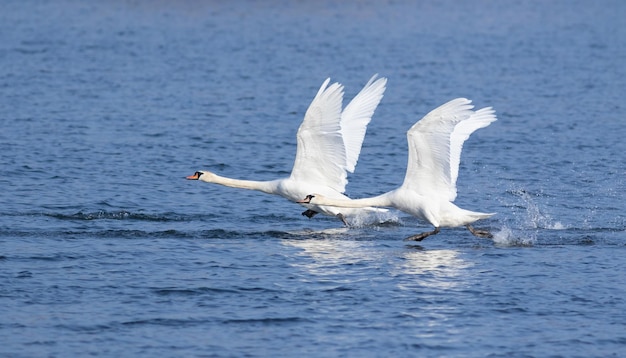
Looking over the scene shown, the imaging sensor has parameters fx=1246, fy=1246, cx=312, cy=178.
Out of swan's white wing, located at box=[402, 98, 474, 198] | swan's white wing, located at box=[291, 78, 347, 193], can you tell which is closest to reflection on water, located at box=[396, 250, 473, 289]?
swan's white wing, located at box=[402, 98, 474, 198]

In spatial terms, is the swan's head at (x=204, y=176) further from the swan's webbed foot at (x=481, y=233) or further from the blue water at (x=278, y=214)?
the swan's webbed foot at (x=481, y=233)

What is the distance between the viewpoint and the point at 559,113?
1088 inches

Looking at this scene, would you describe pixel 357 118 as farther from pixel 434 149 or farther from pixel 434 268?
pixel 434 268

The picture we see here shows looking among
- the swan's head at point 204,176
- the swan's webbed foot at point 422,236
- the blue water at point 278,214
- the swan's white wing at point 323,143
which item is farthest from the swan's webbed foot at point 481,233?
the swan's head at point 204,176

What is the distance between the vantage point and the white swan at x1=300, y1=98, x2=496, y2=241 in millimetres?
15320

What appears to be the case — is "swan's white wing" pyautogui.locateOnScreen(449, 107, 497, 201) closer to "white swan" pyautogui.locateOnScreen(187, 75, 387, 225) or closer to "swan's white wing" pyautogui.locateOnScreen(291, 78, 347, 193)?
"white swan" pyautogui.locateOnScreen(187, 75, 387, 225)

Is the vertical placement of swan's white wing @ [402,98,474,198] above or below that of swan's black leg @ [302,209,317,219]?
above

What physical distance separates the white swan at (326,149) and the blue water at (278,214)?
0.49 metres

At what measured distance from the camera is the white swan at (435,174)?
603 inches

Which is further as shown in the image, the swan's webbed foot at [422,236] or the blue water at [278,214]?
the swan's webbed foot at [422,236]

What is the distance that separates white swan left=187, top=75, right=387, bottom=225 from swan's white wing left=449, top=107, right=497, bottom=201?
4.72 feet

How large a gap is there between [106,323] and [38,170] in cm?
845

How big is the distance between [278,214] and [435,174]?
3.08 metres

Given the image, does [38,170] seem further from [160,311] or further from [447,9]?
[447,9]
